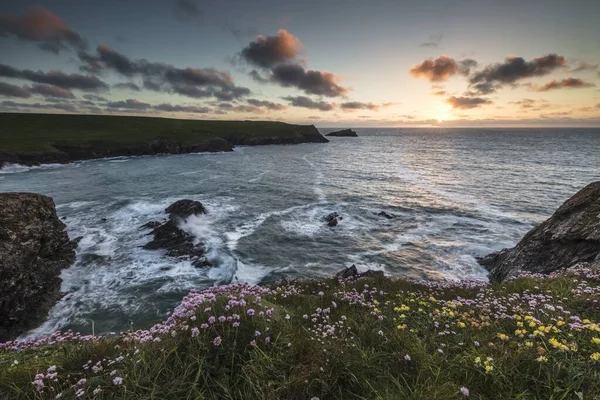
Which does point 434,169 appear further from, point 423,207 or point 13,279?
point 13,279

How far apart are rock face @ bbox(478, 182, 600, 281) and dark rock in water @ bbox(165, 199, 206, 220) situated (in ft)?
94.4

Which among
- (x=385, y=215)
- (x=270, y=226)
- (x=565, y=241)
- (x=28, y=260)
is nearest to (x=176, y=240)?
(x=270, y=226)

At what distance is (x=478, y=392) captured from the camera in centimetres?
394

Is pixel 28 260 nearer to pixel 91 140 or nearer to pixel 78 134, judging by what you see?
pixel 91 140

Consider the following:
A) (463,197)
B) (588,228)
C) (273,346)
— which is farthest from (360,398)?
(463,197)

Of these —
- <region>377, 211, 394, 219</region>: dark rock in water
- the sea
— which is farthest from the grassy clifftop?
<region>377, 211, 394, 219</region>: dark rock in water

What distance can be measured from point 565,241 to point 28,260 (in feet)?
101

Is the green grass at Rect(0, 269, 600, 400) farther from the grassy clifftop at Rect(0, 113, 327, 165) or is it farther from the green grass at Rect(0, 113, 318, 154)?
the green grass at Rect(0, 113, 318, 154)

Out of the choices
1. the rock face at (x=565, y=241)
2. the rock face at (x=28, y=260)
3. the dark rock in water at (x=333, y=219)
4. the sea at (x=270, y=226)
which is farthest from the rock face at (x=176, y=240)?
the rock face at (x=565, y=241)

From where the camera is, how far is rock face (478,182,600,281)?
13.7 m

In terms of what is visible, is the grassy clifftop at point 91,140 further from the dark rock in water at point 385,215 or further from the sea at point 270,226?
the dark rock in water at point 385,215

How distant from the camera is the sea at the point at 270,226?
729 inches

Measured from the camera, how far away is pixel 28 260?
55.2 ft

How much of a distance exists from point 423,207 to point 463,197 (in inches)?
375
